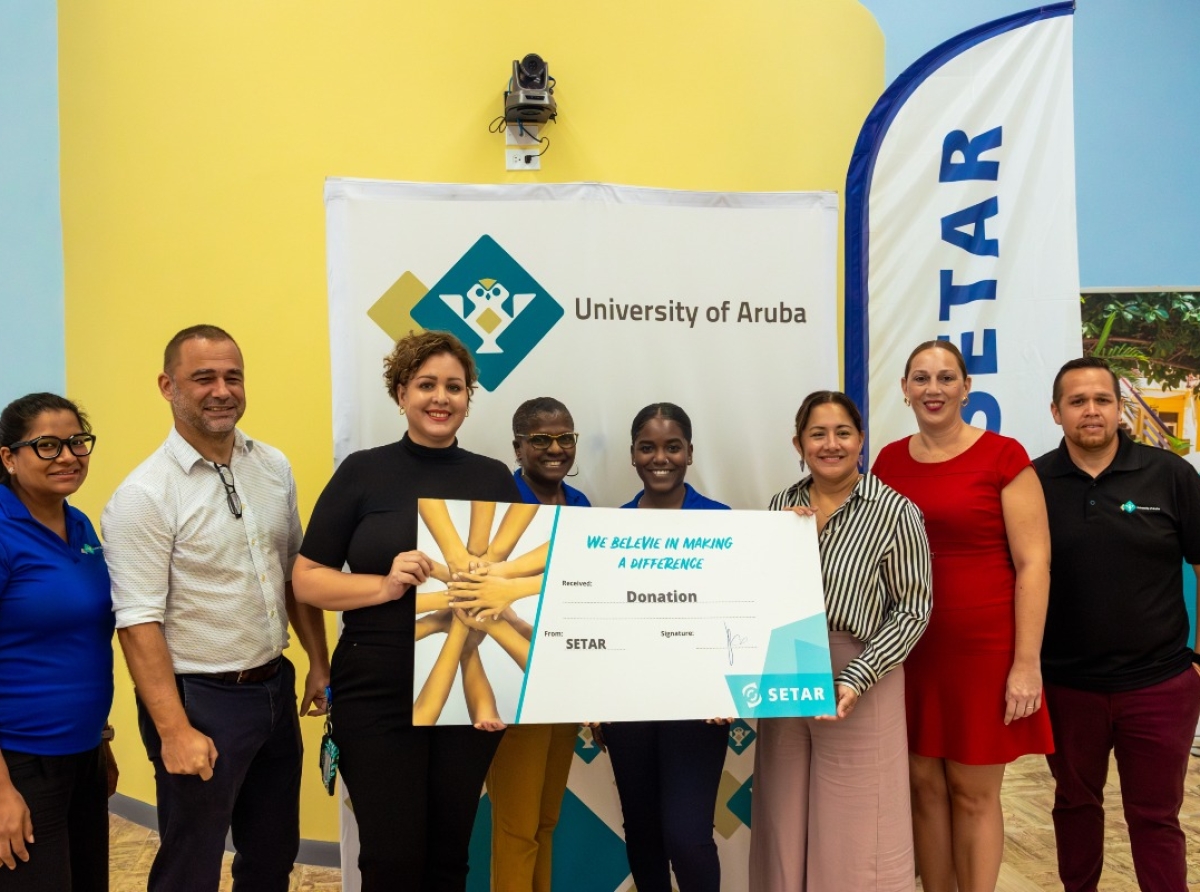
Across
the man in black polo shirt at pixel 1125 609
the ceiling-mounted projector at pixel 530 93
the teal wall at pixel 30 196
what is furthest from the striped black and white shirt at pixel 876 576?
the teal wall at pixel 30 196

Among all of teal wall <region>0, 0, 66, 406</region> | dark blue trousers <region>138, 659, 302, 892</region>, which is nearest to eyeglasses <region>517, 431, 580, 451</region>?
dark blue trousers <region>138, 659, 302, 892</region>

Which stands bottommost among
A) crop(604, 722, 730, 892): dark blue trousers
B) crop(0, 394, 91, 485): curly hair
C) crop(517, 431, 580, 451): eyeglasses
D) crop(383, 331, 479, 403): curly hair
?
crop(604, 722, 730, 892): dark blue trousers

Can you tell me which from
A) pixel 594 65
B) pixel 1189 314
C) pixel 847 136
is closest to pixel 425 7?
pixel 594 65

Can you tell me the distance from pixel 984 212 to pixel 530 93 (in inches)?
66.7

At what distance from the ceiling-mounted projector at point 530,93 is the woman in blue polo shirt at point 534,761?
105 centimetres

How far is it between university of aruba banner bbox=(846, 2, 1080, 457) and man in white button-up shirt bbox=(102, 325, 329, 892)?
2.16 m

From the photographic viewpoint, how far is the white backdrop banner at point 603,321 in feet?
9.34

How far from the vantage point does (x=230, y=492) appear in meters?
2.17

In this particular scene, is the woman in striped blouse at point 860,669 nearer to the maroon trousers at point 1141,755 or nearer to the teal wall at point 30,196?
the maroon trousers at point 1141,755

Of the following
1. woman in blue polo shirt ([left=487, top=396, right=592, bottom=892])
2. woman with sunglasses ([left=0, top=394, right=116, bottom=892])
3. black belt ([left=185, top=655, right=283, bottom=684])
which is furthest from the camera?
woman in blue polo shirt ([left=487, top=396, right=592, bottom=892])

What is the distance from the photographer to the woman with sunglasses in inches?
74.6

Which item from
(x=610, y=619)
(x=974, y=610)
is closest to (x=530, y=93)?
(x=610, y=619)
